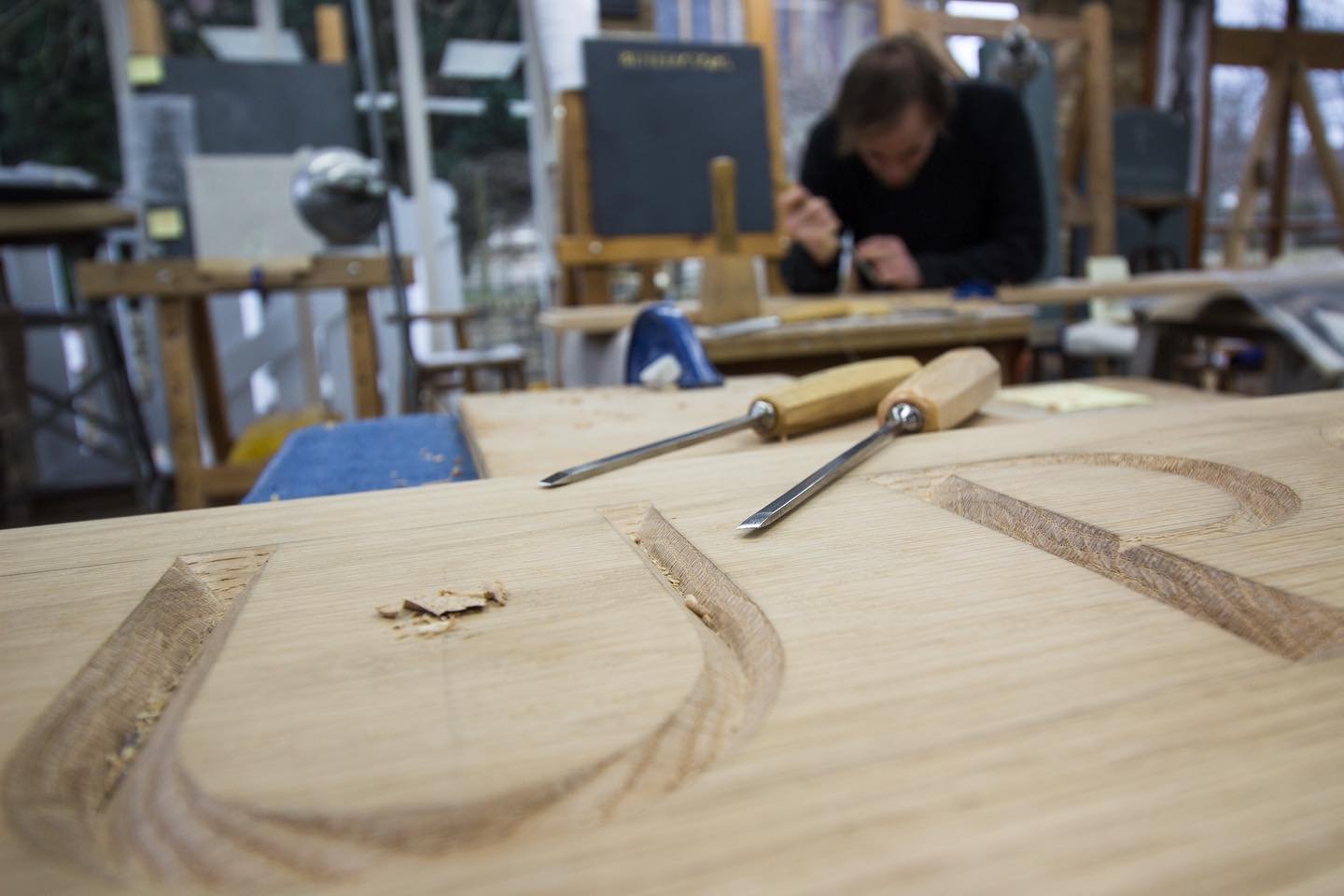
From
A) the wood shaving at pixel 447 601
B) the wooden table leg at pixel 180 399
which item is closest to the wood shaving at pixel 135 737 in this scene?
the wood shaving at pixel 447 601

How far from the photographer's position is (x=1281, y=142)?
19.2 feet

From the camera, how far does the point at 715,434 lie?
2.38ft

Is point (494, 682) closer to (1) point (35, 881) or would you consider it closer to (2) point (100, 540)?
(1) point (35, 881)

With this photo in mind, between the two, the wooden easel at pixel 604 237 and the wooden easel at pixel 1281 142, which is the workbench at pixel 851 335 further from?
the wooden easel at pixel 1281 142

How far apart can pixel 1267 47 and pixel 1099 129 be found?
2721 millimetres

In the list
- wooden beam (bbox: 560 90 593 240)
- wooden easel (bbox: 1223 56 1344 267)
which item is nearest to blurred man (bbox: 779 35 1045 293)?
wooden beam (bbox: 560 90 593 240)

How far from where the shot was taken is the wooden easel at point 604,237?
289 cm

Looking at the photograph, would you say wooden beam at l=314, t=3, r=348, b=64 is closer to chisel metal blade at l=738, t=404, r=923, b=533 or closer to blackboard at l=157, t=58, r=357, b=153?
blackboard at l=157, t=58, r=357, b=153

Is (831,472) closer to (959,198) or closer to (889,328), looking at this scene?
(889,328)

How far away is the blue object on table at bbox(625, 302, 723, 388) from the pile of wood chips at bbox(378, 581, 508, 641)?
2.33ft

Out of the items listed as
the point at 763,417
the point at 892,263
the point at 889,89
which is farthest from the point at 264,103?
the point at 763,417

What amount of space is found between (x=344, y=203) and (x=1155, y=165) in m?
4.95

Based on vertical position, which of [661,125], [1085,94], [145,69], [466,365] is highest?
[145,69]

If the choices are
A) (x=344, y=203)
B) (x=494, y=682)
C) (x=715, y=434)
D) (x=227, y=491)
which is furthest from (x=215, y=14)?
(x=494, y=682)
